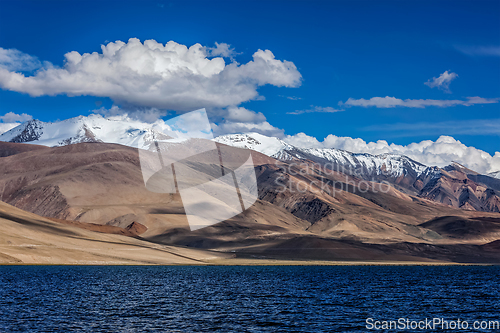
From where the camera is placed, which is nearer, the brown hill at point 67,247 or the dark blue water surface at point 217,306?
the dark blue water surface at point 217,306

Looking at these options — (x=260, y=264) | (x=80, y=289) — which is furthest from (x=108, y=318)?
(x=260, y=264)

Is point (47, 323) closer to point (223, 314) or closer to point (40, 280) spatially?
point (223, 314)

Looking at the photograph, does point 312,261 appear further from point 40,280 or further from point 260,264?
point 40,280

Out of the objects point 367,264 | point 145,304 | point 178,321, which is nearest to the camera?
point 178,321

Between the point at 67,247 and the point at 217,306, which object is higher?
the point at 217,306

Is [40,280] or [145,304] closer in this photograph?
[145,304]

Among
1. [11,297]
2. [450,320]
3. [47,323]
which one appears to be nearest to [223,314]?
[47,323]

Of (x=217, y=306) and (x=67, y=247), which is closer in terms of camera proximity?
(x=217, y=306)

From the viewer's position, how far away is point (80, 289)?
69062 millimetres

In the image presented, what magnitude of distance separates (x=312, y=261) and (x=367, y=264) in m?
20.9

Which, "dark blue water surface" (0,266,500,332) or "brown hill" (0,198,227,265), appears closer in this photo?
"dark blue water surface" (0,266,500,332)

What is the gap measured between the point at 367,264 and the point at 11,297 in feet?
482

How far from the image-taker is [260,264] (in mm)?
172125

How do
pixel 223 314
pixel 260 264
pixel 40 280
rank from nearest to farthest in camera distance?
pixel 223 314, pixel 40 280, pixel 260 264
